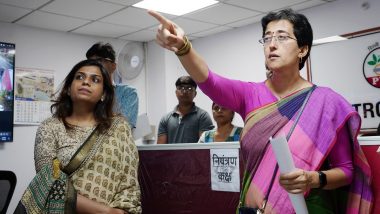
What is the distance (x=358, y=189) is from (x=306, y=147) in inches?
8.9

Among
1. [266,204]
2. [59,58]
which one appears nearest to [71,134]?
[266,204]

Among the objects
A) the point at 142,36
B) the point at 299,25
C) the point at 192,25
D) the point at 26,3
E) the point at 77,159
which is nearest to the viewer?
the point at 299,25

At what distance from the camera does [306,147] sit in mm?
1025

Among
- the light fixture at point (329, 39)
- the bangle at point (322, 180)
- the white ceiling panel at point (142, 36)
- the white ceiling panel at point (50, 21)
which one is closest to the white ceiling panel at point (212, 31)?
the white ceiling panel at point (142, 36)

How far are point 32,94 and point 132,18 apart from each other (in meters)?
1.48

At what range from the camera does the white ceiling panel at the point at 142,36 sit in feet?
16.8

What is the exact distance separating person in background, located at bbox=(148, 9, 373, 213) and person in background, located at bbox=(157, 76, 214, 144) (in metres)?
2.07

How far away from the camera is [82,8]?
3977 mm

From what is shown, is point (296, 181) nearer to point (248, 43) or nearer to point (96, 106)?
point (96, 106)

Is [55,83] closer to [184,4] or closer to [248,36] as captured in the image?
[184,4]

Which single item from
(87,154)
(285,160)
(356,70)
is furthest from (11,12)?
(285,160)

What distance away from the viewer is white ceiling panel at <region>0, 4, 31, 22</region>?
3916 mm

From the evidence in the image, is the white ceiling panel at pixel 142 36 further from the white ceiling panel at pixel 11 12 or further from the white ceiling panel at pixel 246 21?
the white ceiling panel at pixel 11 12

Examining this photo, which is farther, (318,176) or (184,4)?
(184,4)
